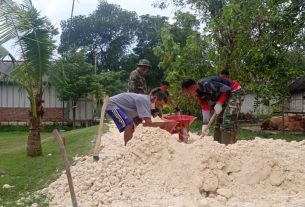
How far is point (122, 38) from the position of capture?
39125mm

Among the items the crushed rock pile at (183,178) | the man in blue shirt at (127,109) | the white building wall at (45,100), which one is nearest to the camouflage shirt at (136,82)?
the man in blue shirt at (127,109)

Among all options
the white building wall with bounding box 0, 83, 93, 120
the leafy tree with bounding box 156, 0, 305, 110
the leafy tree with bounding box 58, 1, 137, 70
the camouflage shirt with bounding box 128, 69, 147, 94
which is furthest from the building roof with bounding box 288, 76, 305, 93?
the leafy tree with bounding box 58, 1, 137, 70

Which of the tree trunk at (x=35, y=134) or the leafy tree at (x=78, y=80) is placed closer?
the tree trunk at (x=35, y=134)

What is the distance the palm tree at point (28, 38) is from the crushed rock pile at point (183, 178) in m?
2.82

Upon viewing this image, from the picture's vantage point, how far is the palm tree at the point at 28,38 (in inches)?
320

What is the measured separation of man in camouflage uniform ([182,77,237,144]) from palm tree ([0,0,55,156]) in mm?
3155

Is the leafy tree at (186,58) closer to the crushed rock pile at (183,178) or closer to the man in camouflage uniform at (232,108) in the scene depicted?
the man in camouflage uniform at (232,108)

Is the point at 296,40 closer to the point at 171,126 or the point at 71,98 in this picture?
the point at 171,126

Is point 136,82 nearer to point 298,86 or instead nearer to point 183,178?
point 183,178

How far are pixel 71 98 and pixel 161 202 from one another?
1578 cm

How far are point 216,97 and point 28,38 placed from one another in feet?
12.2

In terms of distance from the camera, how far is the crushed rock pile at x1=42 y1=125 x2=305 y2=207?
17.8 ft

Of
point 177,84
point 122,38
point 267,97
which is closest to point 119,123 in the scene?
point 267,97

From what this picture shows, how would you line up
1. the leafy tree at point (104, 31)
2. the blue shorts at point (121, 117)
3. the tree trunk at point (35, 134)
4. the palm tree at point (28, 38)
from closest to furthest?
1. the blue shorts at point (121, 117)
2. the palm tree at point (28, 38)
3. the tree trunk at point (35, 134)
4. the leafy tree at point (104, 31)
